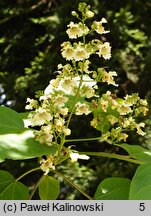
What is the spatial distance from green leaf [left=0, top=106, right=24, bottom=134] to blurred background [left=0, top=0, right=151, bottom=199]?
1.72m

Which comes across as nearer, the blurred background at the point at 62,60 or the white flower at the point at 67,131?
the white flower at the point at 67,131

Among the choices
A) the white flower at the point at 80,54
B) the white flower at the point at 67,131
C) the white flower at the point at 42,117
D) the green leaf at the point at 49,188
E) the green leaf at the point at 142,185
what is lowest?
the green leaf at the point at 142,185

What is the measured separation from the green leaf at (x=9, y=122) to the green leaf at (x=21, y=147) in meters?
0.04

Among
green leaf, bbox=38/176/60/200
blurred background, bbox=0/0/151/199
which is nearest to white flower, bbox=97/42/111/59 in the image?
green leaf, bbox=38/176/60/200

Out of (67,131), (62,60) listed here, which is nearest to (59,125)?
(67,131)

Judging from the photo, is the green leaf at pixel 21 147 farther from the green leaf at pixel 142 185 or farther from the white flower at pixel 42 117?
the green leaf at pixel 142 185

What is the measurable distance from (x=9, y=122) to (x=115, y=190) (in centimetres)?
22

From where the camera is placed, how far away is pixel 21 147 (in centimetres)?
62

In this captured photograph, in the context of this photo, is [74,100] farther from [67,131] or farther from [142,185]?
[142,185]

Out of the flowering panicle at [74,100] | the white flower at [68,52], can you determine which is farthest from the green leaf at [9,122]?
the white flower at [68,52]

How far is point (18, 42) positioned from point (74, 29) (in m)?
2.30

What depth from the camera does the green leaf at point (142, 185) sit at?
1.90ft

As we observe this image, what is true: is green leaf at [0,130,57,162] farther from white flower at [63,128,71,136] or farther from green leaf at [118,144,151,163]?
green leaf at [118,144,151,163]

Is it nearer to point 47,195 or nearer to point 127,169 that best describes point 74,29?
point 47,195
